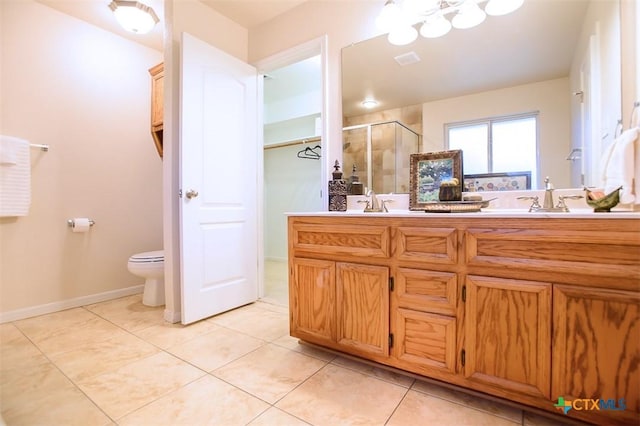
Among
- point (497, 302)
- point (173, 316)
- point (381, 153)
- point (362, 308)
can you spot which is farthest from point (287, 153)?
point (497, 302)

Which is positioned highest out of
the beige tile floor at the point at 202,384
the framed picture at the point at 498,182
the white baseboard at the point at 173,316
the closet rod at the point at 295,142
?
the closet rod at the point at 295,142

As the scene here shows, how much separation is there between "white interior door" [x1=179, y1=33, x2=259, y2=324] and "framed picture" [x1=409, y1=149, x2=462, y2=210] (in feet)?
4.79

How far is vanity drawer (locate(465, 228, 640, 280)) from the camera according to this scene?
3.18ft

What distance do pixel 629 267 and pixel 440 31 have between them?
1.58 meters

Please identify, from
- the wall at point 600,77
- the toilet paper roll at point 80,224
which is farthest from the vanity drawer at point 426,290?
the toilet paper roll at point 80,224

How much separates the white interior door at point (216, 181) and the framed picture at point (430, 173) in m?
1.46

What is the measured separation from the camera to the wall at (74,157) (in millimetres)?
2295

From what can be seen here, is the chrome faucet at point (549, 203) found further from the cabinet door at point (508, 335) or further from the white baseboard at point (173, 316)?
the white baseboard at point (173, 316)

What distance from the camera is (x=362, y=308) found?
1.51 meters

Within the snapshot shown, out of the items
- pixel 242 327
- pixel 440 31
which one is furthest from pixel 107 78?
pixel 440 31

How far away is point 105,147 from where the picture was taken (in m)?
2.79

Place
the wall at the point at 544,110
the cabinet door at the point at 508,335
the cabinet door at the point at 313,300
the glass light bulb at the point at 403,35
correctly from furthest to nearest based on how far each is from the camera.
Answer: the glass light bulb at the point at 403,35 → the cabinet door at the point at 313,300 → the wall at the point at 544,110 → the cabinet door at the point at 508,335

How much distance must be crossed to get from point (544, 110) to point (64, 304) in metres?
3.85

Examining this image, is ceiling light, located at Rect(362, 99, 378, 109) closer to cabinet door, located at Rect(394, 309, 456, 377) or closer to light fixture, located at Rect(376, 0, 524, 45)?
light fixture, located at Rect(376, 0, 524, 45)
